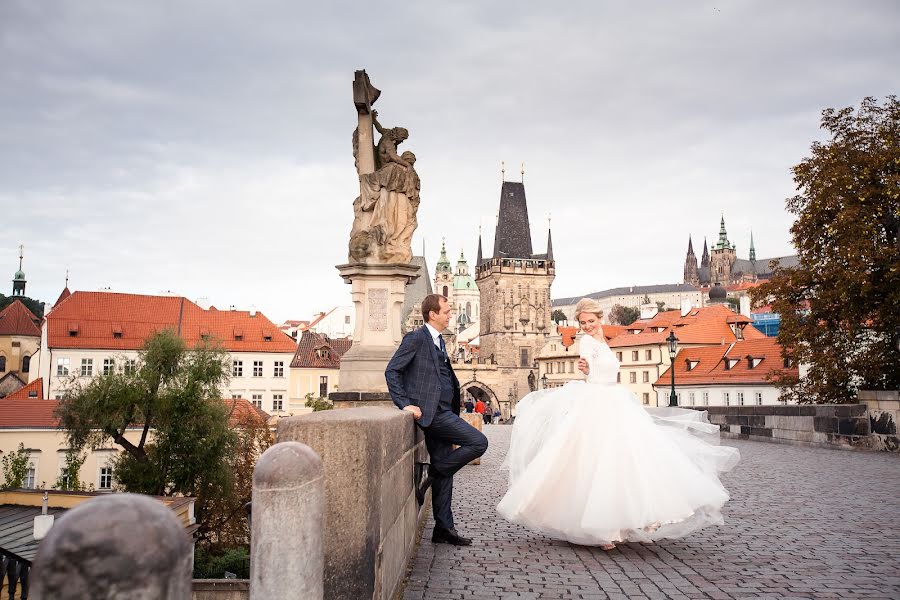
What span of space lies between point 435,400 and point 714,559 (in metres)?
2.17

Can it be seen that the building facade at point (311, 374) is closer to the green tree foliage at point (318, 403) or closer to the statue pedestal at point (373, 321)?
the green tree foliage at point (318, 403)

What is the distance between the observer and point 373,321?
11000 mm

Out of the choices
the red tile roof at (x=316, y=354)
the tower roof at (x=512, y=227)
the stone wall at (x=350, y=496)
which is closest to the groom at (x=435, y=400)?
the stone wall at (x=350, y=496)

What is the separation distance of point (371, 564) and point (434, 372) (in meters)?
2.15

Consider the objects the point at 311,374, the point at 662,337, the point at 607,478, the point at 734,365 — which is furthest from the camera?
the point at 662,337

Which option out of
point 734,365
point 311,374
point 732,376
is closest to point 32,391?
point 311,374

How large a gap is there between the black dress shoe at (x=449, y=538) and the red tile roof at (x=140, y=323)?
2111 inches

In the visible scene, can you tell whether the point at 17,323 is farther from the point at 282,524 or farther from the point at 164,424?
the point at 282,524

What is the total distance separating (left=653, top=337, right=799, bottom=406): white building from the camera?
A: 4750cm

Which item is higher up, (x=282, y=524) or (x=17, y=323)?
(x=17, y=323)

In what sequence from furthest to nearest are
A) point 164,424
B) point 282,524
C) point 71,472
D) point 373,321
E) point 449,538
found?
point 71,472 → point 164,424 → point 373,321 → point 449,538 → point 282,524

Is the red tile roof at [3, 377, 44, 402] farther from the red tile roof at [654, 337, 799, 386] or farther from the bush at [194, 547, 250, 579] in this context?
the red tile roof at [654, 337, 799, 386]

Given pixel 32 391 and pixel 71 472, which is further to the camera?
pixel 32 391

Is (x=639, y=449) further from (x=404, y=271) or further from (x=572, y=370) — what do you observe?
(x=572, y=370)
